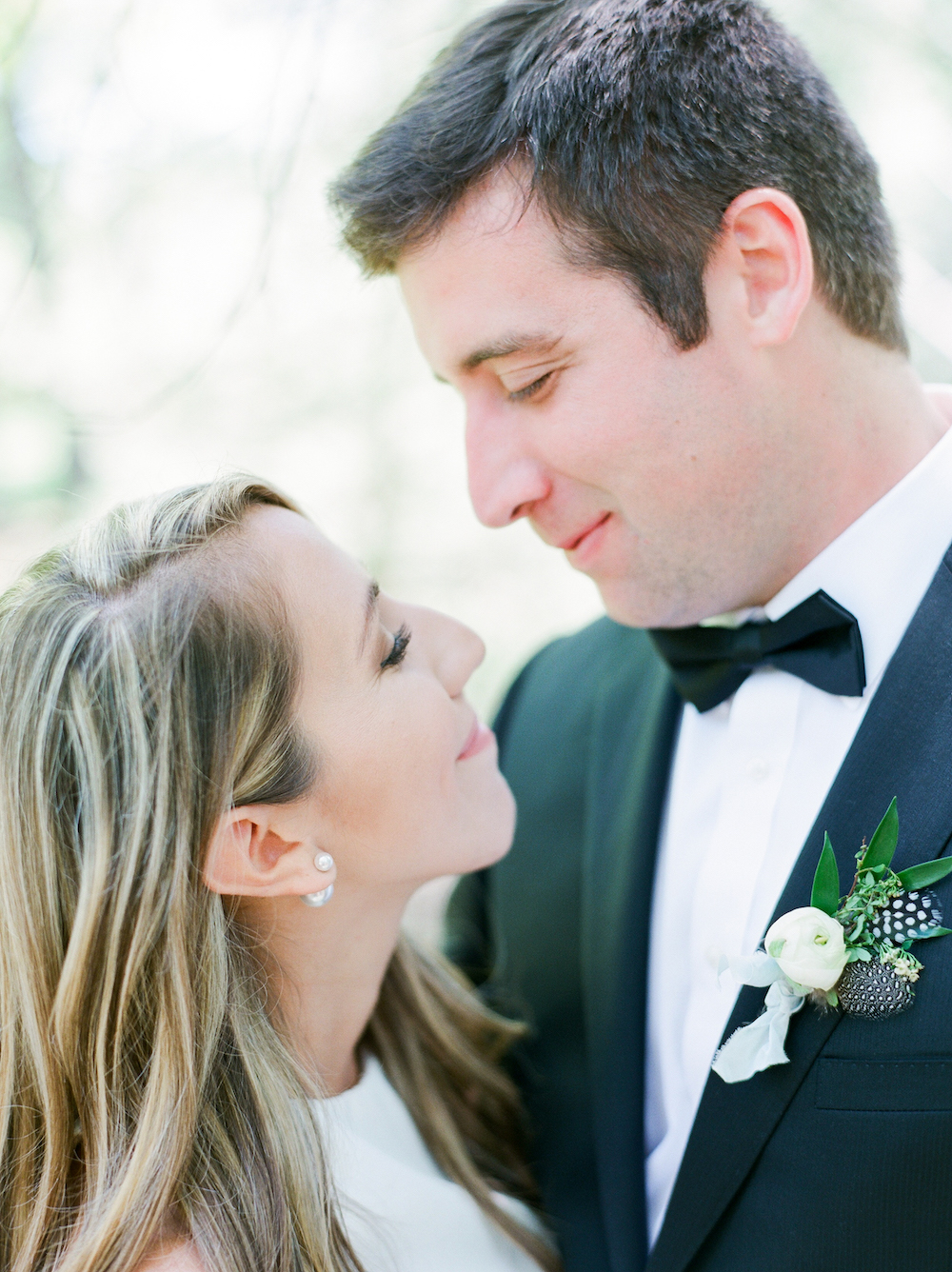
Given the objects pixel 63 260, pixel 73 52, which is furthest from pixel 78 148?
pixel 63 260

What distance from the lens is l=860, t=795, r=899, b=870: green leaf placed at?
1.50 metres

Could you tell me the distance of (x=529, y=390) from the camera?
6.04 ft

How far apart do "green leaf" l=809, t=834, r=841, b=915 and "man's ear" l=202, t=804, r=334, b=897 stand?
771mm

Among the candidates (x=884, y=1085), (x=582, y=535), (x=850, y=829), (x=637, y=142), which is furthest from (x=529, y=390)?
(x=884, y=1085)

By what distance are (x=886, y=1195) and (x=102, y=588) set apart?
4.76ft

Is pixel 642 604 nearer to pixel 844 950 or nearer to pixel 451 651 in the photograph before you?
pixel 451 651

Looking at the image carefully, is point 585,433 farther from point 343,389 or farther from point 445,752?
point 343,389

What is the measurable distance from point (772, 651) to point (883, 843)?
44cm

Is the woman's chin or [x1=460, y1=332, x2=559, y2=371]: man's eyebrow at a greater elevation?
[x1=460, y1=332, x2=559, y2=371]: man's eyebrow

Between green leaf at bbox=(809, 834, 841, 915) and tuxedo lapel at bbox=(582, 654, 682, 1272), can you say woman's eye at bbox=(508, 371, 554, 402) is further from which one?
green leaf at bbox=(809, 834, 841, 915)

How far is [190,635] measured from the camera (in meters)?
1.61

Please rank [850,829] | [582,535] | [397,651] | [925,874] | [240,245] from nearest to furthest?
[925,874]
[850,829]
[397,651]
[582,535]
[240,245]

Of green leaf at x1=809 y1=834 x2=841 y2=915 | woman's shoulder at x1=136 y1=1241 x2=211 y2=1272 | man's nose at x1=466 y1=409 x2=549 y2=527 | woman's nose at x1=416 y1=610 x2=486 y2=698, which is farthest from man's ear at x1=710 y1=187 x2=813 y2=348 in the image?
woman's shoulder at x1=136 y1=1241 x2=211 y2=1272

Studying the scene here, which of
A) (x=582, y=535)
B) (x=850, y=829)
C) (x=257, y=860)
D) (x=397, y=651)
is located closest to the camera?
(x=850, y=829)
